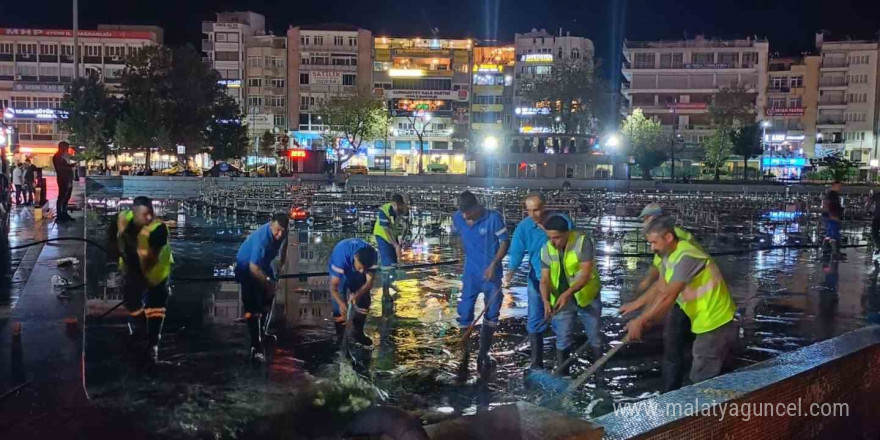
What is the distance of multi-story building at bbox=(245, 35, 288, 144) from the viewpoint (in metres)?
84.8

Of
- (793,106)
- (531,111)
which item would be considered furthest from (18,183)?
(793,106)

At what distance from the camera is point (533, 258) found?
720 centimetres

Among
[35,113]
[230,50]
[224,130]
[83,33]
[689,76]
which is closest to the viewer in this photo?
[224,130]

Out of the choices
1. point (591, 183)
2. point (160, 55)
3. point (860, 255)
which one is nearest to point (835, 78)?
point (591, 183)

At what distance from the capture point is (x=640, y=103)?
84.9 metres

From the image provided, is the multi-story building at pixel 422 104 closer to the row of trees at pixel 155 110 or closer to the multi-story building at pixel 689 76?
the multi-story building at pixel 689 76

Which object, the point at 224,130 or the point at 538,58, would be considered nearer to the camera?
the point at 224,130

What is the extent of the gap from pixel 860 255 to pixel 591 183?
124ft

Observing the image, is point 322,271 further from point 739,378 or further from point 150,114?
point 150,114

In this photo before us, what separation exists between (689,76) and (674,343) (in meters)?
82.6

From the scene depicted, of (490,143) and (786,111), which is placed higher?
(786,111)

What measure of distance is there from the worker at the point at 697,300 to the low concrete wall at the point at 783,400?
392 mm
